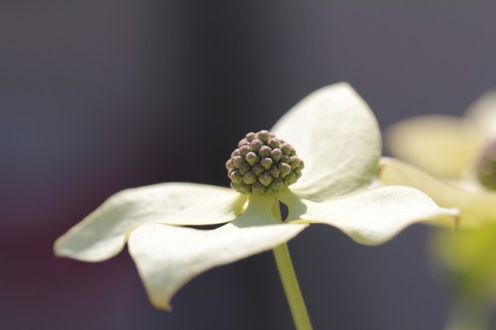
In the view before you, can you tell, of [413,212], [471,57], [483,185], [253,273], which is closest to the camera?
[413,212]

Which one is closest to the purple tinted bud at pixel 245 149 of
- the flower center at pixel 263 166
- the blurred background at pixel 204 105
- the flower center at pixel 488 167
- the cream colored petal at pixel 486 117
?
the flower center at pixel 263 166

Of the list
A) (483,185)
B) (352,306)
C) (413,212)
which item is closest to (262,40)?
(352,306)

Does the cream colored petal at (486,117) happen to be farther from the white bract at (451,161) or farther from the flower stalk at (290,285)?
the flower stalk at (290,285)

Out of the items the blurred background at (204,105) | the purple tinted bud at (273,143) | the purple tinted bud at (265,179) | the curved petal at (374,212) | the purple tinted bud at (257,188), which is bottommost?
the blurred background at (204,105)

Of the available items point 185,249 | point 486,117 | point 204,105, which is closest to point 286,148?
point 185,249

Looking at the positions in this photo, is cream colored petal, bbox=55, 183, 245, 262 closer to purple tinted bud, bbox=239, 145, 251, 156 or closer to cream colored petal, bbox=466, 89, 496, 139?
purple tinted bud, bbox=239, 145, 251, 156

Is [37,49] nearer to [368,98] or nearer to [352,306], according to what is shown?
[368,98]

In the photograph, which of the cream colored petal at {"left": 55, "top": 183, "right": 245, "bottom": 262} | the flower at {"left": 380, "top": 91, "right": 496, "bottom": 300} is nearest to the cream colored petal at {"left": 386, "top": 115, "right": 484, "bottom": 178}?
the flower at {"left": 380, "top": 91, "right": 496, "bottom": 300}

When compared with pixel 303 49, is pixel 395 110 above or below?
below
